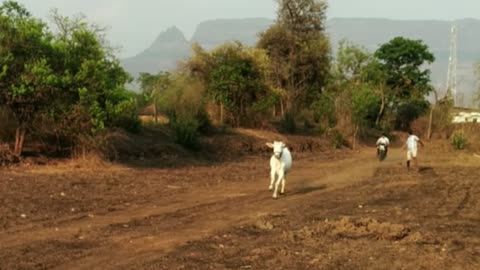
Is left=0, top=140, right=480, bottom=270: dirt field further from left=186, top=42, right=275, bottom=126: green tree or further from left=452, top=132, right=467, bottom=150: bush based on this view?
left=452, top=132, right=467, bottom=150: bush

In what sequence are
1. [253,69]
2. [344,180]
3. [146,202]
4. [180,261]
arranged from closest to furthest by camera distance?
[180,261]
[146,202]
[344,180]
[253,69]

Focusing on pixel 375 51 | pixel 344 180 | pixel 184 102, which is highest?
pixel 375 51

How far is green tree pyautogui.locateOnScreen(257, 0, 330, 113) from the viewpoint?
44.6 m

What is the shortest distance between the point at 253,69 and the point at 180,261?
25738 millimetres

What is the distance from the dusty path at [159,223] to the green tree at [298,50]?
26.0 m

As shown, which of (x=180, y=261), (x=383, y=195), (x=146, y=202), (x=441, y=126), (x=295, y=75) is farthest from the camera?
(x=441, y=126)

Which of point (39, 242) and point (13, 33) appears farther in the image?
point (13, 33)

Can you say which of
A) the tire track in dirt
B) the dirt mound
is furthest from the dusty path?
the dirt mound

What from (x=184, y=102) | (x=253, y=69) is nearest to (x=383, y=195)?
(x=184, y=102)

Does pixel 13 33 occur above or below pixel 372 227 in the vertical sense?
above

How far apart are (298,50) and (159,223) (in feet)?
117

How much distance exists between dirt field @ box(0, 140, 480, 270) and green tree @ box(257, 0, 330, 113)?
23.7 m

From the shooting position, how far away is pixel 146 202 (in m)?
14.4

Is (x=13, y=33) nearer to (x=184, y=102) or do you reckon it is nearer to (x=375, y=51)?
(x=184, y=102)
